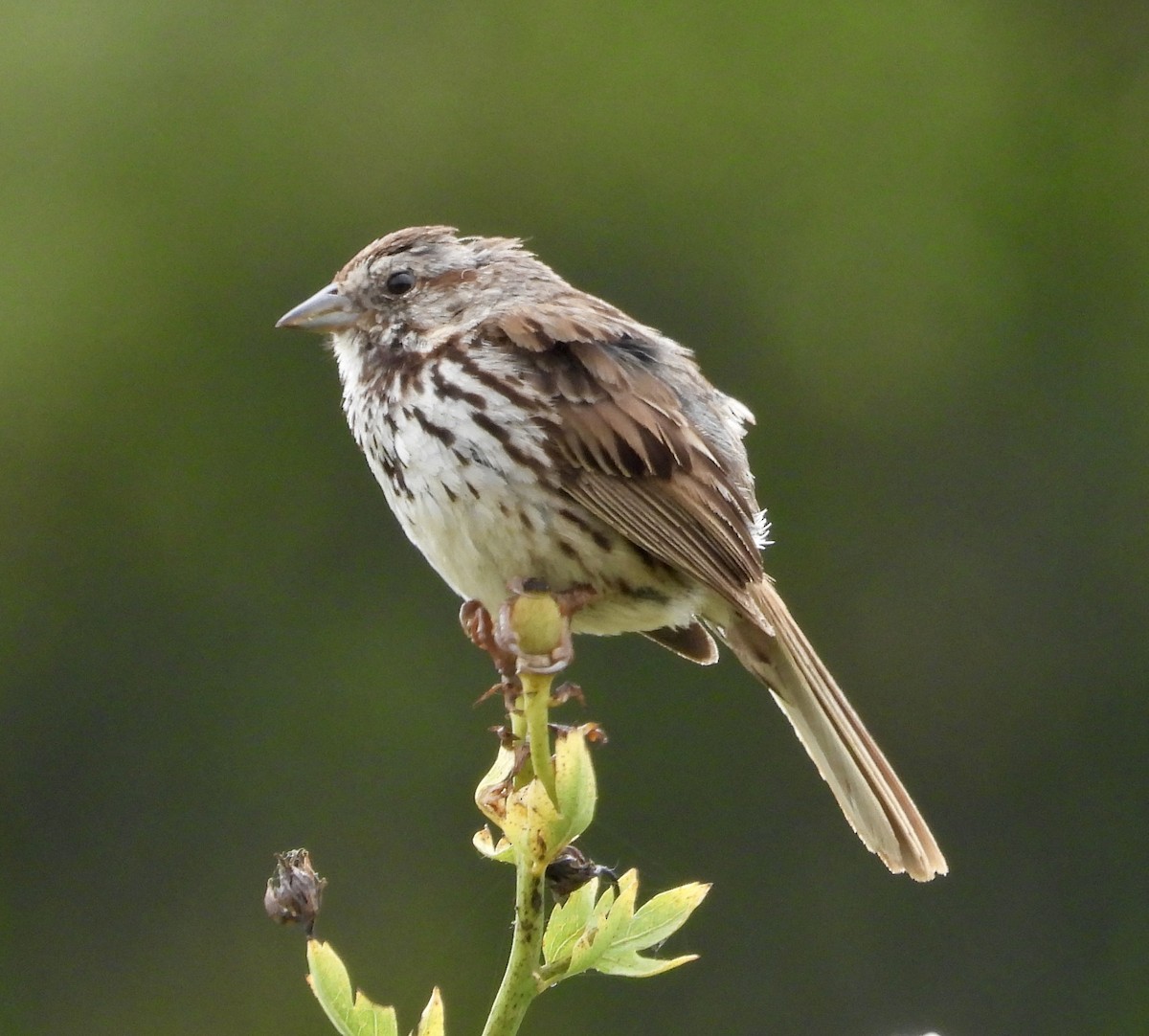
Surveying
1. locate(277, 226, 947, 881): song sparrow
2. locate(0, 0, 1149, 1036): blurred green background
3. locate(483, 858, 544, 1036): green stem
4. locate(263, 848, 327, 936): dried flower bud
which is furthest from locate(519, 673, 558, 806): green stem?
locate(0, 0, 1149, 1036): blurred green background

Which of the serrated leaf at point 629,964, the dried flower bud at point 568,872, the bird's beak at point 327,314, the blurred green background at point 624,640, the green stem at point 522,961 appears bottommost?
the blurred green background at point 624,640

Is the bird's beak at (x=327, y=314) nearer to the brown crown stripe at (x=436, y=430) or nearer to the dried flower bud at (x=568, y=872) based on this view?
the brown crown stripe at (x=436, y=430)

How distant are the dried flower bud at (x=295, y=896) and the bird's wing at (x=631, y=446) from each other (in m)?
1.41

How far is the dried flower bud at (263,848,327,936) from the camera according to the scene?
86.8 inches

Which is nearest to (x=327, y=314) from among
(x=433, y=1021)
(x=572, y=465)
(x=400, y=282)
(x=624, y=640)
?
(x=400, y=282)

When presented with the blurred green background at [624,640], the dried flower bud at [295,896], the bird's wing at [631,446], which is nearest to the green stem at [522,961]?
the dried flower bud at [295,896]

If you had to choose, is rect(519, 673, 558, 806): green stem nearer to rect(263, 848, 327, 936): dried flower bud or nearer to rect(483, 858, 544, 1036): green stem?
rect(483, 858, 544, 1036): green stem

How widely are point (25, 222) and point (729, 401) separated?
11.5m

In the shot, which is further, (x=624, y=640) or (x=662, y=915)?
(x=624, y=640)

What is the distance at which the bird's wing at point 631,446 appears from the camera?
3604 millimetres

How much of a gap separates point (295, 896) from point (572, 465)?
1475 millimetres

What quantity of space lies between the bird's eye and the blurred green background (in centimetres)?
675

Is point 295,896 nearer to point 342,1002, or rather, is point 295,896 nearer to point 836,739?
point 342,1002

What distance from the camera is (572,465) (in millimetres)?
3582
